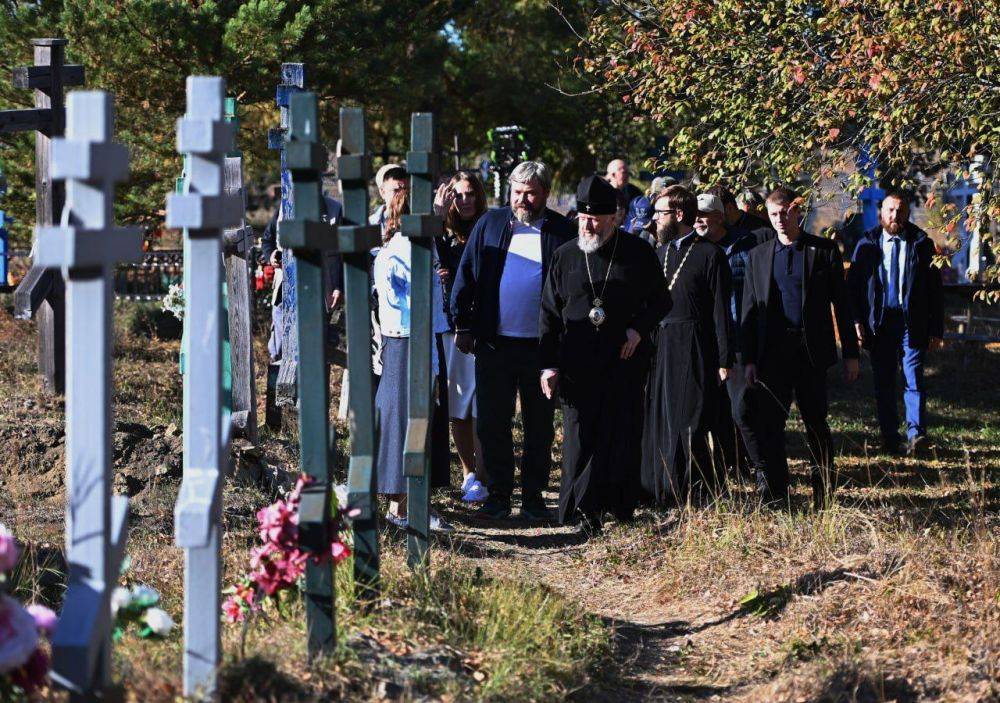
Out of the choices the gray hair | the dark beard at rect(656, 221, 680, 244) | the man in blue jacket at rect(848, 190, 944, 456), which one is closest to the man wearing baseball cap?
the dark beard at rect(656, 221, 680, 244)

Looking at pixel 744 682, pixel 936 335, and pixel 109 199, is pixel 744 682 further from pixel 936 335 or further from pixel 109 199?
pixel 936 335

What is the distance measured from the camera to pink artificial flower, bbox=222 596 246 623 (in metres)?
4.65

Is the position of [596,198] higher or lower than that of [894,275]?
higher

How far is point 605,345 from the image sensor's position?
7.30 m

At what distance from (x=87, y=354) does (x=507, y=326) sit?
4.62 metres

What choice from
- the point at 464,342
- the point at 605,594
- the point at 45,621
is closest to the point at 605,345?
the point at 464,342

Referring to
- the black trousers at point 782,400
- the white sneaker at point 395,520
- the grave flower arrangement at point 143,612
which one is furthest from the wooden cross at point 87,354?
the black trousers at point 782,400

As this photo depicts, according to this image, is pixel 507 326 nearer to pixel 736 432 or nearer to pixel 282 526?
pixel 736 432

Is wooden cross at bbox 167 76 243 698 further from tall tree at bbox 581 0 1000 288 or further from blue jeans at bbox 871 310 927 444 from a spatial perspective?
blue jeans at bbox 871 310 927 444

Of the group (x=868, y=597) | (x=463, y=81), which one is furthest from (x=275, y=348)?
(x=463, y=81)

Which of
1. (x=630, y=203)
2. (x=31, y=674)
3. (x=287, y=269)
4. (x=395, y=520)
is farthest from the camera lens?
(x=630, y=203)

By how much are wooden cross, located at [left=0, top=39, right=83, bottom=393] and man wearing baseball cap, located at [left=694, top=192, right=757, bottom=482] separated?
14.6 ft

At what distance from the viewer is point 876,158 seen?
8.27 metres

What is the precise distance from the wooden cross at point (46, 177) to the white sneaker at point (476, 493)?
11.1 feet
